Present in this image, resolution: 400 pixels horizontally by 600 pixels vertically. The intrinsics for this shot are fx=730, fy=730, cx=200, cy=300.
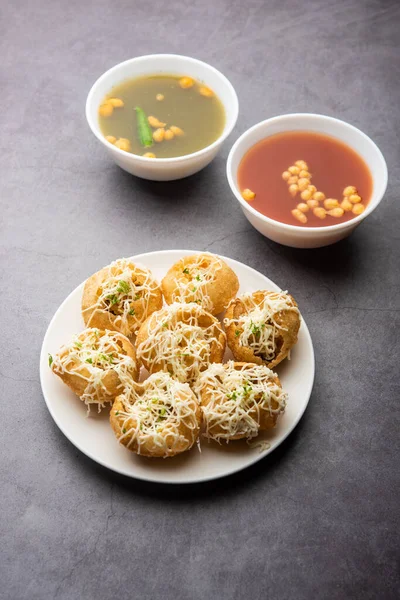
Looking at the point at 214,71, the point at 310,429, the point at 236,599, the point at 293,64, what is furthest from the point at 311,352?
the point at 293,64

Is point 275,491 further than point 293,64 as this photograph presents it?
No

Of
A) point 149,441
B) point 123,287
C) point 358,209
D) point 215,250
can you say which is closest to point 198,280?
point 123,287

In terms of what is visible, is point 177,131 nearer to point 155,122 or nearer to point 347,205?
point 155,122

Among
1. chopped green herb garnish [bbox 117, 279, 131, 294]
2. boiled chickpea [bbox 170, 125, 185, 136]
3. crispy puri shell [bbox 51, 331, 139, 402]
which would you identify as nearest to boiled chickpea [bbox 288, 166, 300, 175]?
boiled chickpea [bbox 170, 125, 185, 136]

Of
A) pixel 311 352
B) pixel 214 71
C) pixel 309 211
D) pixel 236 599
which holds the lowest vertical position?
pixel 236 599

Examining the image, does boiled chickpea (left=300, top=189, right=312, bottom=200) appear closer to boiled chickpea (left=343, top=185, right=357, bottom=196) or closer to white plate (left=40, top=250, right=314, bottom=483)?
boiled chickpea (left=343, top=185, right=357, bottom=196)

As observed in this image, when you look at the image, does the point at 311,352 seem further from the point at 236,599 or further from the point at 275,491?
the point at 236,599
